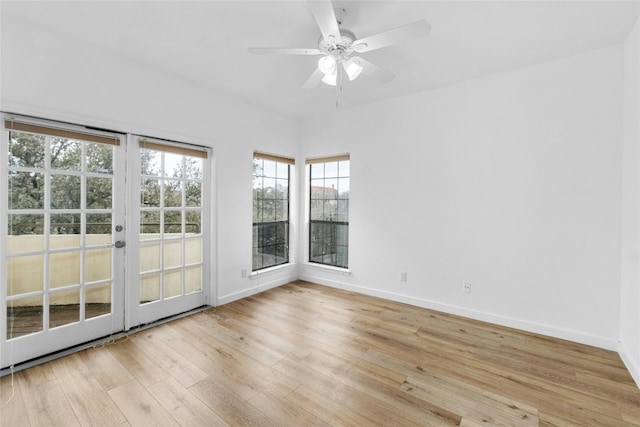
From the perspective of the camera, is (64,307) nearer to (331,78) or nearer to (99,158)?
(99,158)

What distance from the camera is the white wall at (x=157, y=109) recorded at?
2.21m

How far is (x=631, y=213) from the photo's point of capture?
228 centimetres

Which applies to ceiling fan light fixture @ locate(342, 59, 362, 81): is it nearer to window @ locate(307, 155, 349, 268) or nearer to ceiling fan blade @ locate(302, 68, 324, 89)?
ceiling fan blade @ locate(302, 68, 324, 89)

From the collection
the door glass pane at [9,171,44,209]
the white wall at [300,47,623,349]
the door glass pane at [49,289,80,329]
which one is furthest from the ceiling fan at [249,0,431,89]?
the door glass pane at [49,289,80,329]

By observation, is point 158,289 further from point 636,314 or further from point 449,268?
point 636,314

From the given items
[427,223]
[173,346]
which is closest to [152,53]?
[173,346]

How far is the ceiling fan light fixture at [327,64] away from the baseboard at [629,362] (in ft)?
10.6

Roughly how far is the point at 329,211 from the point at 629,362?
11.4ft

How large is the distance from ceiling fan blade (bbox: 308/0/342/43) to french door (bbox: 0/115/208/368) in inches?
85.4

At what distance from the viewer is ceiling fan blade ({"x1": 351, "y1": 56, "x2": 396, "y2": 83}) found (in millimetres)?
2191

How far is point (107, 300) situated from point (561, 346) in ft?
14.2

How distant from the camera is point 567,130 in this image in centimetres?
269

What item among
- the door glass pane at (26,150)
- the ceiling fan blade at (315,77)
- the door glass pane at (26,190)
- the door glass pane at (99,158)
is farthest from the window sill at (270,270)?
the ceiling fan blade at (315,77)

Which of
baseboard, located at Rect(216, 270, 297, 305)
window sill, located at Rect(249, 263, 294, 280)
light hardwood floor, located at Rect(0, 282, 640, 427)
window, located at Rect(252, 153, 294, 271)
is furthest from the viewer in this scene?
window, located at Rect(252, 153, 294, 271)
